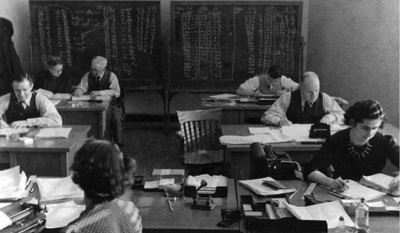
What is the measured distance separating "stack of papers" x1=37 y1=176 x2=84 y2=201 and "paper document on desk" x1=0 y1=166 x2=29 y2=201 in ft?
0.31

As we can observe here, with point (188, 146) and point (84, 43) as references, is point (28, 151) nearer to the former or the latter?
point (188, 146)

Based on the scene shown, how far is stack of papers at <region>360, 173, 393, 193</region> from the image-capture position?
2.96 meters

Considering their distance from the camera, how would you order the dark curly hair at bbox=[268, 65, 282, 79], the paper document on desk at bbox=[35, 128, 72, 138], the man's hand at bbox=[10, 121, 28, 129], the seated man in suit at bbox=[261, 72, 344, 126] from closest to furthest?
the paper document on desk at bbox=[35, 128, 72, 138] < the man's hand at bbox=[10, 121, 28, 129] < the seated man in suit at bbox=[261, 72, 344, 126] < the dark curly hair at bbox=[268, 65, 282, 79]

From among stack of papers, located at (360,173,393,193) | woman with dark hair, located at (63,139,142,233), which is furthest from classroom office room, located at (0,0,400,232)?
woman with dark hair, located at (63,139,142,233)

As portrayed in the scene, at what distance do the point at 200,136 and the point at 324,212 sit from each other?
207cm

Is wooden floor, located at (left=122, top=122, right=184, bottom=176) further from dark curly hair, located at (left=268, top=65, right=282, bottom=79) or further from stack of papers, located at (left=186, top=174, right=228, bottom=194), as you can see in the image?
stack of papers, located at (left=186, top=174, right=228, bottom=194)

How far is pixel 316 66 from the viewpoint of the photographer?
7.48m

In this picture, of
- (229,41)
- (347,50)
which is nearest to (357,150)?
(347,50)

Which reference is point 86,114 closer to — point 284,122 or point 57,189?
point 284,122

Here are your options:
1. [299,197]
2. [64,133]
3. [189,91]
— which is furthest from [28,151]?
[189,91]

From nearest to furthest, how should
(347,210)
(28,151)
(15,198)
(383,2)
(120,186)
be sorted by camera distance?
(120,186) < (347,210) < (15,198) < (28,151) < (383,2)

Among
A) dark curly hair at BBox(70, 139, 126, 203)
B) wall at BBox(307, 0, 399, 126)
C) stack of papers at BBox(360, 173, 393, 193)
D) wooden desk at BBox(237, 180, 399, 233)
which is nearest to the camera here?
dark curly hair at BBox(70, 139, 126, 203)

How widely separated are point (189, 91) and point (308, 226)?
507 cm

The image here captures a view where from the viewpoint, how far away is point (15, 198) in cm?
283
